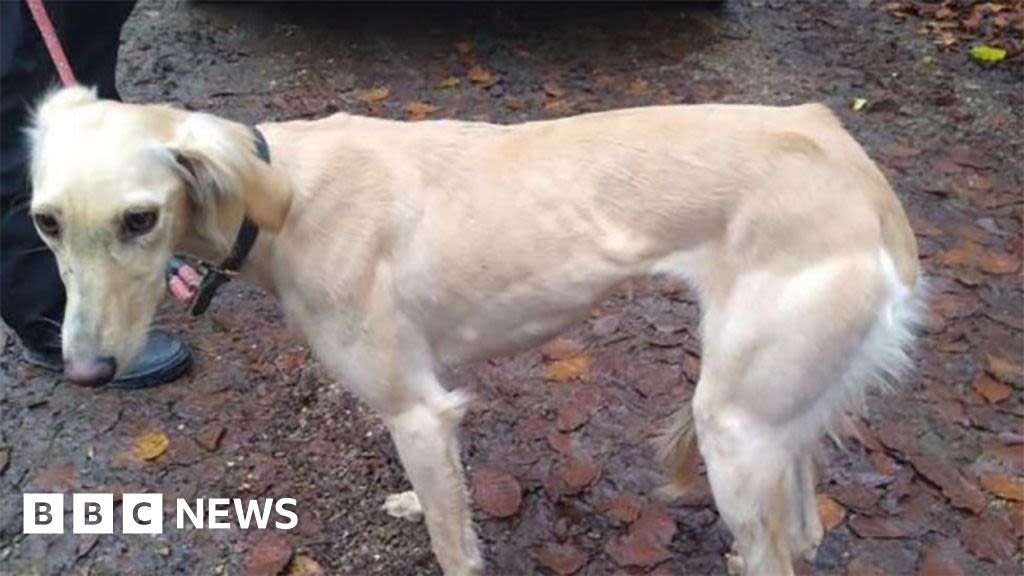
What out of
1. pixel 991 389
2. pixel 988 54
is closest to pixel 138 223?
pixel 991 389

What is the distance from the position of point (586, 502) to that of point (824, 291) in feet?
3.62

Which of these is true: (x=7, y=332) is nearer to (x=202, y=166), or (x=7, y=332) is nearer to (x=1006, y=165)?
(x=202, y=166)

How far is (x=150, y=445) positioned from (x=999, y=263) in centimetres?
280

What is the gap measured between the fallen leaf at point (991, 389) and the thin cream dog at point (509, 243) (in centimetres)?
111

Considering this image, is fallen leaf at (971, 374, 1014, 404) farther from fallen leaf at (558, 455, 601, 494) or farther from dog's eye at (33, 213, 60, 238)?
dog's eye at (33, 213, 60, 238)

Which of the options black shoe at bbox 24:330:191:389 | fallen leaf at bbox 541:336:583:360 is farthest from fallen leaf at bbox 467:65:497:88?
black shoe at bbox 24:330:191:389

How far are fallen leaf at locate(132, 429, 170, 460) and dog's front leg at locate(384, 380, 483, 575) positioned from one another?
3.21 ft

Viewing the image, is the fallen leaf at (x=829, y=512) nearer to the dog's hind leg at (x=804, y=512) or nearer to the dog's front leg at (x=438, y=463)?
the dog's hind leg at (x=804, y=512)

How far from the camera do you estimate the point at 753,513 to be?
231cm

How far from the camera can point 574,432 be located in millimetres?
3176

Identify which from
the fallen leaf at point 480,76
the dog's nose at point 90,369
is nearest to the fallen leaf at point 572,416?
the dog's nose at point 90,369

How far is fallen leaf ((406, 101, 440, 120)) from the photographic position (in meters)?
4.68

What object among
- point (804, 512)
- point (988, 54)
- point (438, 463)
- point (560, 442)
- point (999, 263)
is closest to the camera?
point (438, 463)

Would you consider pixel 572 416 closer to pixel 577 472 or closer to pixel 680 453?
pixel 577 472
